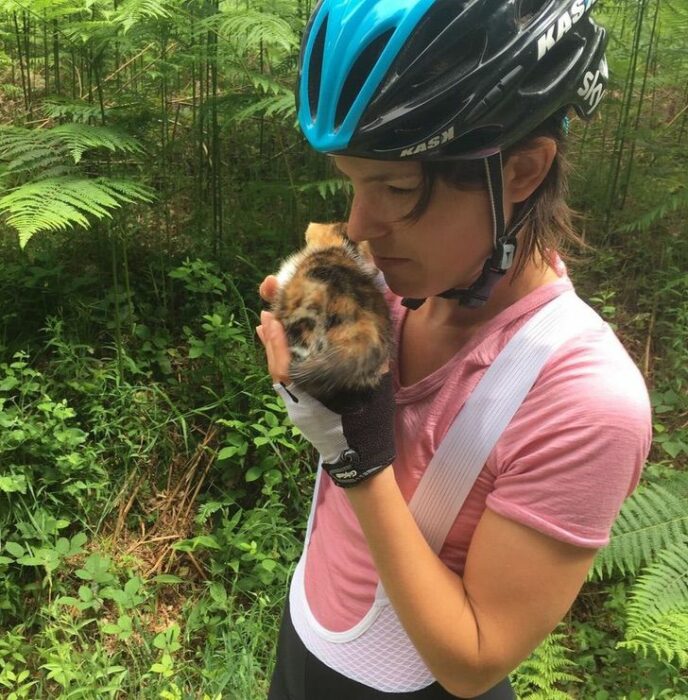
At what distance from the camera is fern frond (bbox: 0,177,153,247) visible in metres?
2.83

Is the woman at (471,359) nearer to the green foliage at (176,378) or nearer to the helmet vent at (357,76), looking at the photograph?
the helmet vent at (357,76)

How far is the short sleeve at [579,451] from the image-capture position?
991 millimetres

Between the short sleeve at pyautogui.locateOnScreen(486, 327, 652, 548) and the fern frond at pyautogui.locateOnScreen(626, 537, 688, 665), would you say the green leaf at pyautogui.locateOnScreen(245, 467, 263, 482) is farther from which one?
the short sleeve at pyautogui.locateOnScreen(486, 327, 652, 548)

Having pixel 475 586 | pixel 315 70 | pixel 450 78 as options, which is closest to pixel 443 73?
pixel 450 78

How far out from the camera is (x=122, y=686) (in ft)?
9.45

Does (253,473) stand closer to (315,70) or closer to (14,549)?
(14,549)

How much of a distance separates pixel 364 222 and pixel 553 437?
0.52 metres

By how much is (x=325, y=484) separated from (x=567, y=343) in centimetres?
71

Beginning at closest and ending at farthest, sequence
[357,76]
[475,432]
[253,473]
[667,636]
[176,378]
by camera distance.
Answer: [475,432] → [357,76] → [667,636] → [253,473] → [176,378]

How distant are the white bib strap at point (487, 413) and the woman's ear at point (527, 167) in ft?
0.75

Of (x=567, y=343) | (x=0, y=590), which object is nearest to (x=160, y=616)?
(x=0, y=590)

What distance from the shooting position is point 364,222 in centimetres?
119

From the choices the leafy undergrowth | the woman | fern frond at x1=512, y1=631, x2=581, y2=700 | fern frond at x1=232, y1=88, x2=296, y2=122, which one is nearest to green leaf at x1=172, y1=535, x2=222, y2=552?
the leafy undergrowth

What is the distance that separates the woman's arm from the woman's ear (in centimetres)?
58
